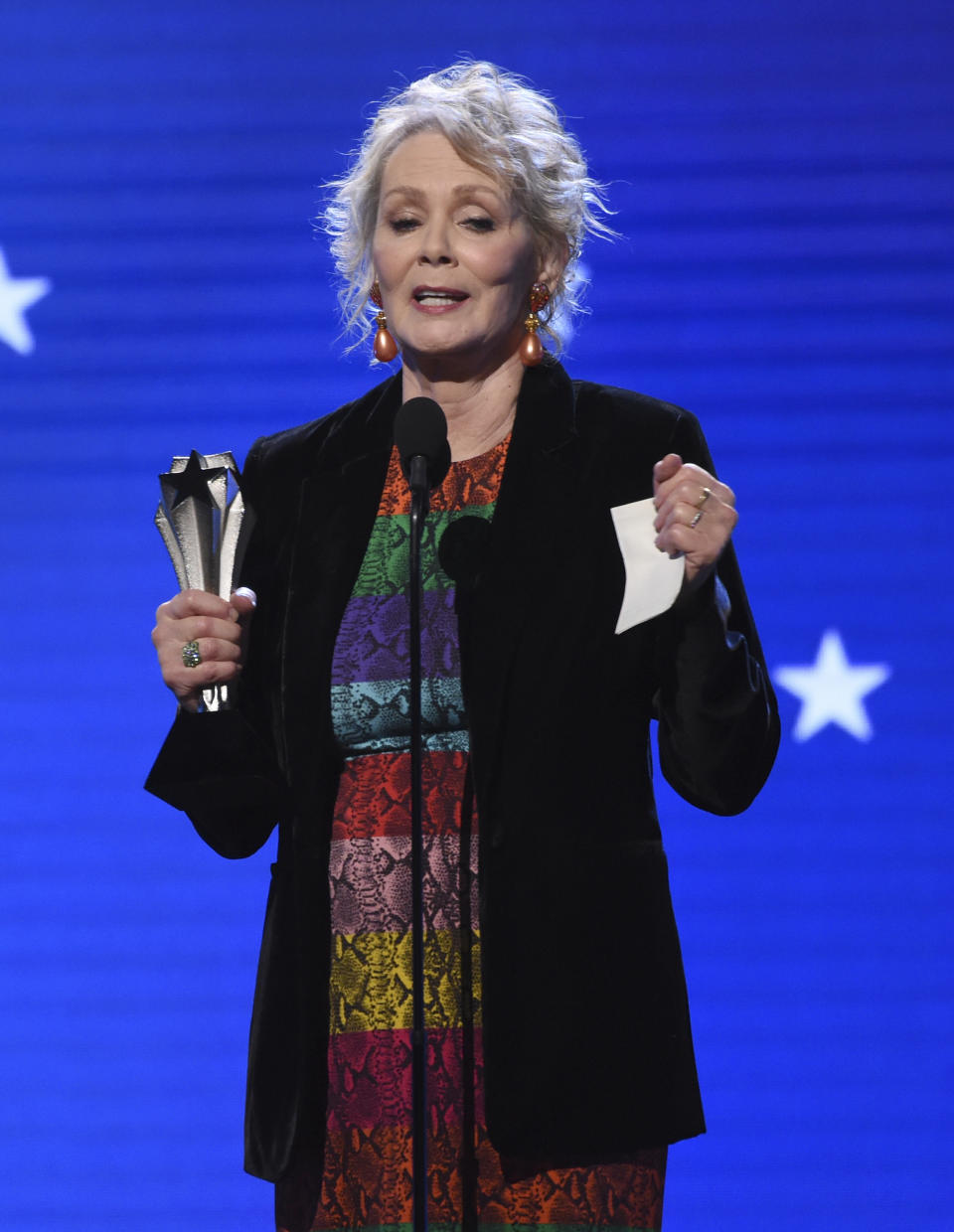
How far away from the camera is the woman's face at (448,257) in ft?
5.55

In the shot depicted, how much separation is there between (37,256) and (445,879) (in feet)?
5.79

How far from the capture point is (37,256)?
9.22ft

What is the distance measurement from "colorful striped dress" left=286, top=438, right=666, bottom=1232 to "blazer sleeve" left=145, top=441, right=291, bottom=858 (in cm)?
9

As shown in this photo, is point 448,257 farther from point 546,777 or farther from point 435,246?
point 546,777

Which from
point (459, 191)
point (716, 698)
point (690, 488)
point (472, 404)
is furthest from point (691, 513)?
point (459, 191)

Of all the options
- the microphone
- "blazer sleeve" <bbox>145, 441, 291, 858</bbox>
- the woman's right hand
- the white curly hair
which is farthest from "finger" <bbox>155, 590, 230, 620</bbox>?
the white curly hair

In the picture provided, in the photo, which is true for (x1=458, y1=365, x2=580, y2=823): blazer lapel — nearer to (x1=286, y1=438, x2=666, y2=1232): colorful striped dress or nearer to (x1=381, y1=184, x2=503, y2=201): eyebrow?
(x1=286, y1=438, x2=666, y2=1232): colorful striped dress

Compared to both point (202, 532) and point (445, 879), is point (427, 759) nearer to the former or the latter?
point (445, 879)

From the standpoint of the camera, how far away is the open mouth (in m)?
1.69

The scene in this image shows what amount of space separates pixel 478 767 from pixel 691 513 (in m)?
0.32

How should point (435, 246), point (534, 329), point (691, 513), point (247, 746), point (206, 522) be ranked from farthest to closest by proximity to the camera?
1. point (534, 329)
2. point (435, 246)
3. point (247, 746)
4. point (206, 522)
5. point (691, 513)

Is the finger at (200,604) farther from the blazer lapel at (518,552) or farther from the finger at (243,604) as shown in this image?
the blazer lapel at (518,552)

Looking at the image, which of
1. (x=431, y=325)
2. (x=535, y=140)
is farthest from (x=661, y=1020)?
(x=535, y=140)

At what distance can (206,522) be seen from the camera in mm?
1476
